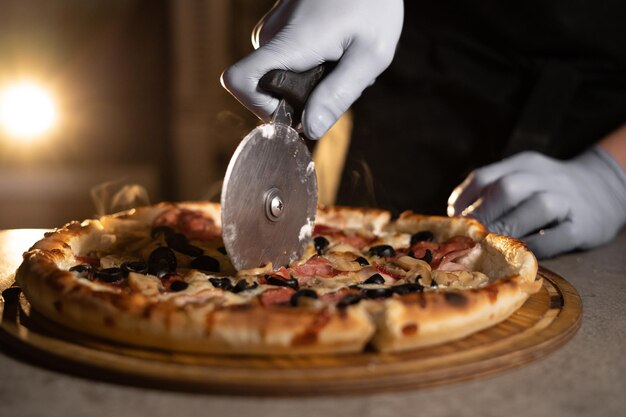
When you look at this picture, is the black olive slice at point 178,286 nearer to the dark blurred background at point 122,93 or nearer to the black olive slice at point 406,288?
the black olive slice at point 406,288

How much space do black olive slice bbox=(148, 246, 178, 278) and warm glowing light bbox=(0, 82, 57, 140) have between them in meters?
4.23

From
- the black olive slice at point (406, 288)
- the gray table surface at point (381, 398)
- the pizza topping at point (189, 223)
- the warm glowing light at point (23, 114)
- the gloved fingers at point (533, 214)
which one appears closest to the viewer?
the gray table surface at point (381, 398)

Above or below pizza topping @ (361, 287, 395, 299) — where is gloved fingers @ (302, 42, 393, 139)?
above

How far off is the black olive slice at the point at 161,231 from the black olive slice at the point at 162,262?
0.71ft

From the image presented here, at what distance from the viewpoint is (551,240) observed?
232 cm

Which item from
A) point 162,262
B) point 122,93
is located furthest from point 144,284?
point 122,93

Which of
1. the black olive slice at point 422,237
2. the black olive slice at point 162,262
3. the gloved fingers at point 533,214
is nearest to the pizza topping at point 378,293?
the black olive slice at point 162,262

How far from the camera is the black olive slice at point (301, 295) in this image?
146 centimetres

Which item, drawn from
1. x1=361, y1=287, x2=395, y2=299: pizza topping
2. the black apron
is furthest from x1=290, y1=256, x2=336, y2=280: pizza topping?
the black apron

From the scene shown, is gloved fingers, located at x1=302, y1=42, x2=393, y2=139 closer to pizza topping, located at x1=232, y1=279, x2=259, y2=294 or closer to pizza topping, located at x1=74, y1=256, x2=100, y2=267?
pizza topping, located at x1=232, y1=279, x2=259, y2=294

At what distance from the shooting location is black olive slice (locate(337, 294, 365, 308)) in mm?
1433

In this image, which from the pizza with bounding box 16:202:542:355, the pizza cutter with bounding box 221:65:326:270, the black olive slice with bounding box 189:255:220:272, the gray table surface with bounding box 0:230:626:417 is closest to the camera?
the gray table surface with bounding box 0:230:626:417

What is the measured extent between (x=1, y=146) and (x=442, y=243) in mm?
4541

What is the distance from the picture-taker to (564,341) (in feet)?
4.88
